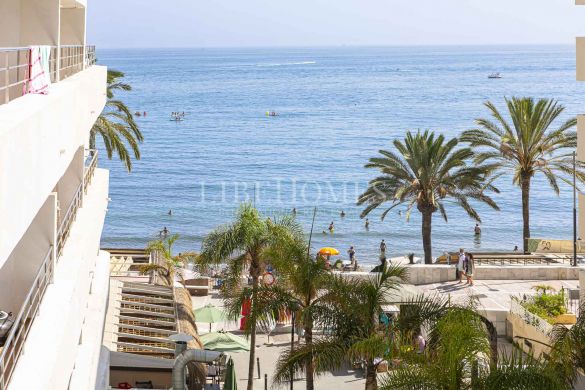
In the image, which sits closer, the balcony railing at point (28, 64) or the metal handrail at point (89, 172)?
the balcony railing at point (28, 64)

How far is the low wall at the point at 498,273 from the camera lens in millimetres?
33312

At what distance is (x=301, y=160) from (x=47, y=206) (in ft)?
298

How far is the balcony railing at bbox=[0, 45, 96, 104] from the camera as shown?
10681 millimetres

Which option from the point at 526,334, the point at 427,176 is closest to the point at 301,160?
the point at 427,176

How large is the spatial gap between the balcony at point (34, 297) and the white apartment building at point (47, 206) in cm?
2

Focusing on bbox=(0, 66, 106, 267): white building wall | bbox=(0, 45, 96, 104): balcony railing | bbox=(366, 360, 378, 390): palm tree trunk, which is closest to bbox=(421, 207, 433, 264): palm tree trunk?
bbox=(0, 45, 96, 104): balcony railing

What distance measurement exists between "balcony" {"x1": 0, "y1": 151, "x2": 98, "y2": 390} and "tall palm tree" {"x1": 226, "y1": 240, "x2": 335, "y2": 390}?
3998mm

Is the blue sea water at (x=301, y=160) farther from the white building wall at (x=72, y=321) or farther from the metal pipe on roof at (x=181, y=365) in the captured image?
the white building wall at (x=72, y=321)

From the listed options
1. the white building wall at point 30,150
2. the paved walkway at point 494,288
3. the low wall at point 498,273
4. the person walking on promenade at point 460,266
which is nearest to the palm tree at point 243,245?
the paved walkway at point 494,288

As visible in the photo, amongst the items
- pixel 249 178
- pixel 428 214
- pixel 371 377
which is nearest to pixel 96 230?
pixel 371 377

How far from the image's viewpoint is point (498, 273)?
34.2m

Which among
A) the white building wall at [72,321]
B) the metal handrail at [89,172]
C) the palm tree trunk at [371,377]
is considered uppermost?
the metal handrail at [89,172]

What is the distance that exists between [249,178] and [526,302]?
69.3 meters

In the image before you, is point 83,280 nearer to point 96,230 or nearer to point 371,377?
point 96,230
